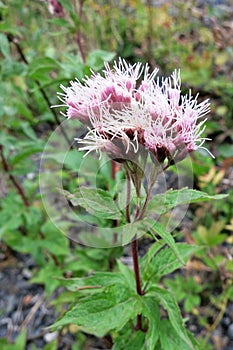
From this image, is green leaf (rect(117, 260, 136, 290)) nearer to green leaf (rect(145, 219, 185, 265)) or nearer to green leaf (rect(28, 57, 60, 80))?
green leaf (rect(145, 219, 185, 265))

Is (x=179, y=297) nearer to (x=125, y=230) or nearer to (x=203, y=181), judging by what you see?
(x=203, y=181)

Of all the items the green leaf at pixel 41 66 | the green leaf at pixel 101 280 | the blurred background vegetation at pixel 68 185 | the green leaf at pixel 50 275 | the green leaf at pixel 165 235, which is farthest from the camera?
the green leaf at pixel 50 275

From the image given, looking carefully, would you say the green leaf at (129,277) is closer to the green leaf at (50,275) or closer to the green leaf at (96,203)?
the green leaf at (96,203)

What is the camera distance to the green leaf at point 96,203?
85cm

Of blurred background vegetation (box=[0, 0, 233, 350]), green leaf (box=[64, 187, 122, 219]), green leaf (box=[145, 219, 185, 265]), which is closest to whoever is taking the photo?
green leaf (box=[145, 219, 185, 265])

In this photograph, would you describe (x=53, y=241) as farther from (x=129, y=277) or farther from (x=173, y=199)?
(x=173, y=199)

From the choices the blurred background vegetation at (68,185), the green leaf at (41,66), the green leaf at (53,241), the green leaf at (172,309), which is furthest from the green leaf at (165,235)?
the green leaf at (53,241)

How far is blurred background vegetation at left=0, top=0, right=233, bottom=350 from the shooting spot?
1.38 m

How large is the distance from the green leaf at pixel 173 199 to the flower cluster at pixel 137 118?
0.21 feet

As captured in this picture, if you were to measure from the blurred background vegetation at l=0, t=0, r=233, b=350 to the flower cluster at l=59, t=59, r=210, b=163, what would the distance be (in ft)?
1.26

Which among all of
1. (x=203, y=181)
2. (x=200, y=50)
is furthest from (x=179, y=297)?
(x=200, y=50)

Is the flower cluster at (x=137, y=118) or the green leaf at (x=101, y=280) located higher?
the flower cluster at (x=137, y=118)

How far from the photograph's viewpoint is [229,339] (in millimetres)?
1526

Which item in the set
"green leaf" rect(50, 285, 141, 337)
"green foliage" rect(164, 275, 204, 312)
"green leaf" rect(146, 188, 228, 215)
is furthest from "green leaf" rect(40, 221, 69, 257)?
"green leaf" rect(146, 188, 228, 215)
